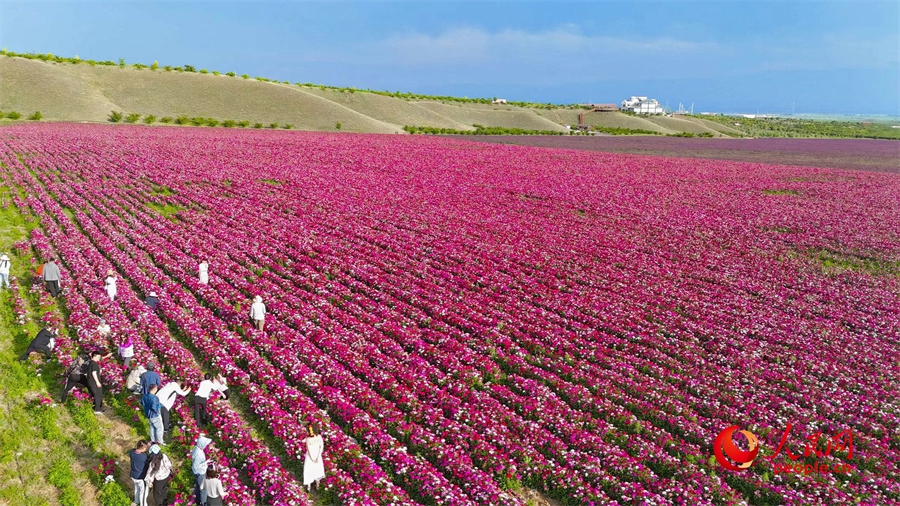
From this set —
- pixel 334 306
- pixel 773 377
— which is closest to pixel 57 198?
pixel 334 306

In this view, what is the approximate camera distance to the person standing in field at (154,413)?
10750 mm

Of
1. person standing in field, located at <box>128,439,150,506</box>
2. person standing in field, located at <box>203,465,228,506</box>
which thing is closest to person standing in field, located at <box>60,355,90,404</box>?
person standing in field, located at <box>128,439,150,506</box>

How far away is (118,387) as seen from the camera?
40.9 ft

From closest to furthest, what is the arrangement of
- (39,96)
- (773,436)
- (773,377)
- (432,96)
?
(773,436) < (773,377) < (39,96) < (432,96)

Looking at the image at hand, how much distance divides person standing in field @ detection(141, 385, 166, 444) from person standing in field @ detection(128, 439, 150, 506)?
4.49 ft

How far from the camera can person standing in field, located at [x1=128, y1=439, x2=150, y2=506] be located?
9.30 m

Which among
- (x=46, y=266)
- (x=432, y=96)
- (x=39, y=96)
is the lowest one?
(x=46, y=266)

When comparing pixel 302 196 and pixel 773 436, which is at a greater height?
pixel 302 196

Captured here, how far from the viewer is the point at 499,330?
1609cm

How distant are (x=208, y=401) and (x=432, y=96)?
18770 cm

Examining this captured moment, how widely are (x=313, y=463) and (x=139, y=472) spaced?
279cm

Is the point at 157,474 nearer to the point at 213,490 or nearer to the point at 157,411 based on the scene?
the point at 213,490

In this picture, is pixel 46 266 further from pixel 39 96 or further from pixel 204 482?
pixel 39 96

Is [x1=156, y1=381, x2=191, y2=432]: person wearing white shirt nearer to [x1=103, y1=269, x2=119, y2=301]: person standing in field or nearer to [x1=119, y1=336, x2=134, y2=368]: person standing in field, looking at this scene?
[x1=119, y1=336, x2=134, y2=368]: person standing in field
